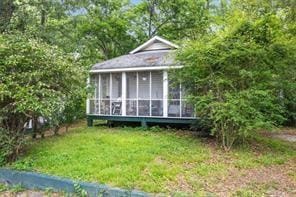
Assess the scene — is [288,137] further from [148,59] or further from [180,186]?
[180,186]

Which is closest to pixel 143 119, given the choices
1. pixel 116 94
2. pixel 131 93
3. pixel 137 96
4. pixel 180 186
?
pixel 137 96

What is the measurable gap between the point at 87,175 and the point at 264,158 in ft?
16.8

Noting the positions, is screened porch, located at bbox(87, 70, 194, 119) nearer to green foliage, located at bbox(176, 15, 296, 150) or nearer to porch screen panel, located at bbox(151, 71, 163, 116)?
porch screen panel, located at bbox(151, 71, 163, 116)

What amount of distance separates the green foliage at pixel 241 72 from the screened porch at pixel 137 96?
136 inches

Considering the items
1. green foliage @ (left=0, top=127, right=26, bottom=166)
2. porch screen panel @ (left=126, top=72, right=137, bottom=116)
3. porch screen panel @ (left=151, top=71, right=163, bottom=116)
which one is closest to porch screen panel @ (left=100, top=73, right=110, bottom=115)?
porch screen panel @ (left=126, top=72, right=137, bottom=116)

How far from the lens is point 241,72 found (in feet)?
36.8

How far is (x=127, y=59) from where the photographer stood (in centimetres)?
1861

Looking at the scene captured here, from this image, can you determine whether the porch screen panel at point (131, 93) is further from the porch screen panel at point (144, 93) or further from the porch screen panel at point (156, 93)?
the porch screen panel at point (156, 93)

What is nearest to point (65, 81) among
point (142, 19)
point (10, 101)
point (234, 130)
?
point (10, 101)

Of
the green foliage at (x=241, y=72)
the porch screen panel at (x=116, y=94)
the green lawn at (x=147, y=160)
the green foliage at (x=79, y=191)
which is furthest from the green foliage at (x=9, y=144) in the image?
the porch screen panel at (x=116, y=94)

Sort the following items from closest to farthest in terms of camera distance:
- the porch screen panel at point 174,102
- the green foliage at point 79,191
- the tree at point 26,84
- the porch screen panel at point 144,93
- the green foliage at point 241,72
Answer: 1. the green foliage at point 79,191
2. the tree at point 26,84
3. the green foliage at point 241,72
4. the porch screen panel at point 174,102
5. the porch screen panel at point 144,93

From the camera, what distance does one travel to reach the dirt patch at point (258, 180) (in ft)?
24.6

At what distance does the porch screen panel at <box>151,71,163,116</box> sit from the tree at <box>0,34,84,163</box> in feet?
20.8

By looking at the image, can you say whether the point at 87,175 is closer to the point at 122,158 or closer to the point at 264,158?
the point at 122,158
